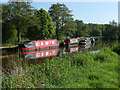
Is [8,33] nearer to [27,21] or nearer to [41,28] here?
[27,21]

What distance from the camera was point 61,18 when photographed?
1219 inches

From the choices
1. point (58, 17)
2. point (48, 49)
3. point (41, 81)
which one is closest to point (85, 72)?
point (41, 81)

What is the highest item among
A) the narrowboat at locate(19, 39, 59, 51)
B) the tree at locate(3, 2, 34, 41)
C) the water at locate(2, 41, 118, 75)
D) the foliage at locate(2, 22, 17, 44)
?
the tree at locate(3, 2, 34, 41)

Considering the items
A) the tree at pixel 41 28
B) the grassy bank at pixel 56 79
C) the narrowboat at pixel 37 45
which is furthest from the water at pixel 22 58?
the tree at pixel 41 28

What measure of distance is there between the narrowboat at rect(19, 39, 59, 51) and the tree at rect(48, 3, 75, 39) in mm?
10514

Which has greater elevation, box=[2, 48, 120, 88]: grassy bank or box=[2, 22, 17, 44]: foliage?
box=[2, 22, 17, 44]: foliage

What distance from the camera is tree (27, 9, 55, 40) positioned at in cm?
2294

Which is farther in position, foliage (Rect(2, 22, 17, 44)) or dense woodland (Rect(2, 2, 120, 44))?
foliage (Rect(2, 22, 17, 44))

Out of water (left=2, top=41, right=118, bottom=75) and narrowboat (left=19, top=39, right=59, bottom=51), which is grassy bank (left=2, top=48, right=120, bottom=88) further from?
narrowboat (left=19, top=39, right=59, bottom=51)

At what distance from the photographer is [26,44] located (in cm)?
1692

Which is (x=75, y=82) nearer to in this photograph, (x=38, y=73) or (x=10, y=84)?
(x=38, y=73)

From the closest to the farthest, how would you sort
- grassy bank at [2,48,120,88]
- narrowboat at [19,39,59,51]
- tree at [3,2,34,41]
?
grassy bank at [2,48,120,88] < narrowboat at [19,39,59,51] < tree at [3,2,34,41]

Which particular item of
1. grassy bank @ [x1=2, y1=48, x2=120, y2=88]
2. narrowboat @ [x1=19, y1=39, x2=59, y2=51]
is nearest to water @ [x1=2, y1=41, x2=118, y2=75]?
grassy bank @ [x1=2, y1=48, x2=120, y2=88]

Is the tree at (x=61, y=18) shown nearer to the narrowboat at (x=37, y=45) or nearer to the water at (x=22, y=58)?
the narrowboat at (x=37, y=45)
